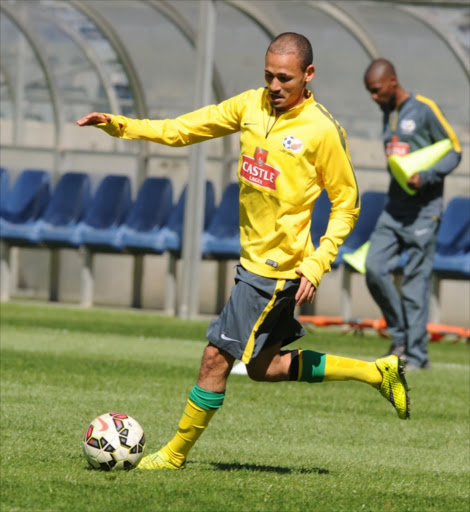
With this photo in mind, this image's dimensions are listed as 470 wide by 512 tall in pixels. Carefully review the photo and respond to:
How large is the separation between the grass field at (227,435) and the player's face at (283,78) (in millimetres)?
1622

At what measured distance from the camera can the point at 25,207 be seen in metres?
16.9

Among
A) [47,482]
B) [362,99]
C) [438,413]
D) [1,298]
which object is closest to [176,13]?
[362,99]

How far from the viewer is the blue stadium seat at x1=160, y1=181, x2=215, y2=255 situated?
16016mm

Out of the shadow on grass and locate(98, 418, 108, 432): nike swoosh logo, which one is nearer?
locate(98, 418, 108, 432): nike swoosh logo

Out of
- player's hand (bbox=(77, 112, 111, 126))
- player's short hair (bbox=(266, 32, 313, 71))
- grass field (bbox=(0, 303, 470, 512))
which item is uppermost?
player's short hair (bbox=(266, 32, 313, 71))

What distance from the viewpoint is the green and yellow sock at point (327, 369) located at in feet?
19.5

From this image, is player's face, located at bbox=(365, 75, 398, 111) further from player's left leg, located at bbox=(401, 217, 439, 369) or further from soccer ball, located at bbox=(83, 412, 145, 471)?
soccer ball, located at bbox=(83, 412, 145, 471)

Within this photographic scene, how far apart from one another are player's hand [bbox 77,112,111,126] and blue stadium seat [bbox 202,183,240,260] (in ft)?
32.5

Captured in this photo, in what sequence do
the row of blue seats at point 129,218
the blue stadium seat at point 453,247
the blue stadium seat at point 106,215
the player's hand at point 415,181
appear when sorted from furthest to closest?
the blue stadium seat at point 106,215 → the row of blue seats at point 129,218 → the blue stadium seat at point 453,247 → the player's hand at point 415,181

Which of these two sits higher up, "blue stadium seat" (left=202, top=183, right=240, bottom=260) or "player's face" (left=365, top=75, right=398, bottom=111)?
"player's face" (left=365, top=75, right=398, bottom=111)

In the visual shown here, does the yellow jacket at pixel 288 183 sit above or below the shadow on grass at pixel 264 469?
above

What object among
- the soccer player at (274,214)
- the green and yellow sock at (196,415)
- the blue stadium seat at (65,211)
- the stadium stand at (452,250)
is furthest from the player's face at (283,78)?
the blue stadium seat at (65,211)

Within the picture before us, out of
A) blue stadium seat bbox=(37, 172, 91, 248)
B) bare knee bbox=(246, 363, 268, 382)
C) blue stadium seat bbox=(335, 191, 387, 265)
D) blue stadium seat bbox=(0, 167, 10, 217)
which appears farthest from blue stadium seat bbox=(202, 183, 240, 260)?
bare knee bbox=(246, 363, 268, 382)

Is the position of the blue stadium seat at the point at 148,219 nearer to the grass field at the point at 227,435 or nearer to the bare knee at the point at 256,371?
the grass field at the point at 227,435
